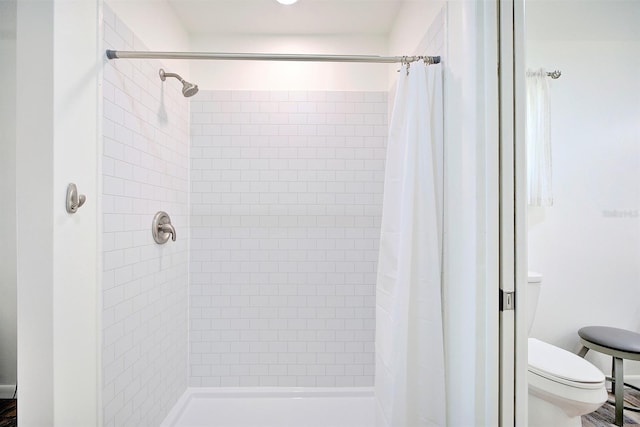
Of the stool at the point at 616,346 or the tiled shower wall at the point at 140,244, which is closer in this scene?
the stool at the point at 616,346

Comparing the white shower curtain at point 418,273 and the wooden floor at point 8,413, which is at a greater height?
the white shower curtain at point 418,273

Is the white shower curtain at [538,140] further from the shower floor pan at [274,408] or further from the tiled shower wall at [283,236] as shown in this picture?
the shower floor pan at [274,408]

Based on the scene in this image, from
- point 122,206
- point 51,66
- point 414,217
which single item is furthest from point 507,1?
point 122,206

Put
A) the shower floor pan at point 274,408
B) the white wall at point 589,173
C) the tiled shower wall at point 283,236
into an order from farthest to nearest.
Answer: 1. the tiled shower wall at point 283,236
2. the shower floor pan at point 274,408
3. the white wall at point 589,173

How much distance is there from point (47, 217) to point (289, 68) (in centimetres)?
172

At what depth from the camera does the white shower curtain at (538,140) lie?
111 centimetres

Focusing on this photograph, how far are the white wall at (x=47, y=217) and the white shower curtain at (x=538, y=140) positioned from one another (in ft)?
5.00

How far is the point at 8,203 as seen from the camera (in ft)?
6.75

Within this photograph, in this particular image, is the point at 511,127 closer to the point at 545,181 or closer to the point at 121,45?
the point at 545,181

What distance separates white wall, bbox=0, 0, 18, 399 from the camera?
1.96m

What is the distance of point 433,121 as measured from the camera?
1.42m

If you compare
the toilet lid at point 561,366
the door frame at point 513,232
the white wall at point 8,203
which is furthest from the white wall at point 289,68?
the toilet lid at point 561,366

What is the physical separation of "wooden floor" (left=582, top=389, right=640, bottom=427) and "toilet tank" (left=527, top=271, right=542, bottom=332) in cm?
28

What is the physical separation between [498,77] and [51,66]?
1.44 metres
